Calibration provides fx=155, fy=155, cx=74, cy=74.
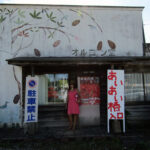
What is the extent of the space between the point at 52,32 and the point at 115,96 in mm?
3830

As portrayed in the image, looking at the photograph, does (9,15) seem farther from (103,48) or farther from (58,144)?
(58,144)

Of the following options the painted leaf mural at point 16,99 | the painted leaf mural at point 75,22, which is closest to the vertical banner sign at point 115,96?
the painted leaf mural at point 75,22

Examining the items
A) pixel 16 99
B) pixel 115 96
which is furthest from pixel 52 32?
pixel 115 96

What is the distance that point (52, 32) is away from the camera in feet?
22.4

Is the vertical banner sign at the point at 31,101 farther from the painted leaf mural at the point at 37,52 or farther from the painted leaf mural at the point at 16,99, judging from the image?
the painted leaf mural at the point at 37,52

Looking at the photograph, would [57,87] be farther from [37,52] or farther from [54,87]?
[37,52]

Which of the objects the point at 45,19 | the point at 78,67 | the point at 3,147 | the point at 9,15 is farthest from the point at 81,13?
the point at 3,147

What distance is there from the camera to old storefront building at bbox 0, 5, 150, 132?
21.6 feet

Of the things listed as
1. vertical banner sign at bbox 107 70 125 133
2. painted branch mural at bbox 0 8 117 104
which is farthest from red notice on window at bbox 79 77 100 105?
vertical banner sign at bbox 107 70 125 133

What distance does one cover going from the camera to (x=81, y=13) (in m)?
7.04

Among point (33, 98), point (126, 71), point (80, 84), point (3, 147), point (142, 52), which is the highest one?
point (142, 52)

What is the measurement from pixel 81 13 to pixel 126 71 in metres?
3.35

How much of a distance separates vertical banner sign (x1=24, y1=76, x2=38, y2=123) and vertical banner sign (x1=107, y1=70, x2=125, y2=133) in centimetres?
264

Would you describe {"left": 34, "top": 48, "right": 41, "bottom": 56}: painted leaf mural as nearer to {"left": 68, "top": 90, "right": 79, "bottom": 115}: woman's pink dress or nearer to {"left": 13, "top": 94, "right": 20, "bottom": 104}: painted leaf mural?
{"left": 13, "top": 94, "right": 20, "bottom": 104}: painted leaf mural
